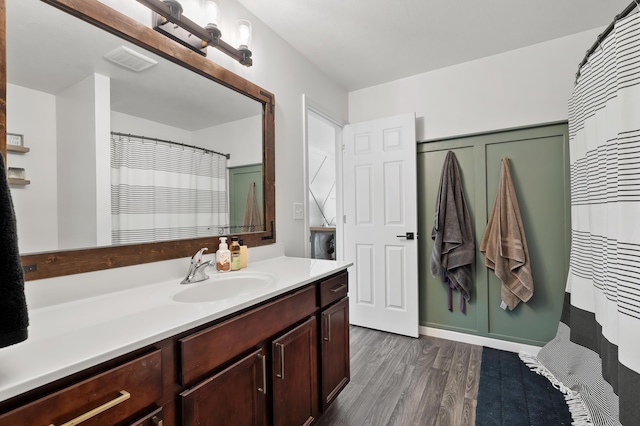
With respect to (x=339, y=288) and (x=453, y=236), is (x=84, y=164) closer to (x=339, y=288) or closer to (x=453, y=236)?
(x=339, y=288)

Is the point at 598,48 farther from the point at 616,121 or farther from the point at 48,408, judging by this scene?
the point at 48,408

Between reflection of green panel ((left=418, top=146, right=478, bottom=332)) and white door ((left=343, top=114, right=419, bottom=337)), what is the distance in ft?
0.58

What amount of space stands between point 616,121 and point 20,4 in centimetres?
227

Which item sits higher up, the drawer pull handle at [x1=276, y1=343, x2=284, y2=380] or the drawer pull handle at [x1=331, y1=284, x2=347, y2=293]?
the drawer pull handle at [x1=331, y1=284, x2=347, y2=293]

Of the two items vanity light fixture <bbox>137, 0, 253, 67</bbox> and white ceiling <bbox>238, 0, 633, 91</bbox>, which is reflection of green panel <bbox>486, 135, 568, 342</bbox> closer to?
white ceiling <bbox>238, 0, 633, 91</bbox>

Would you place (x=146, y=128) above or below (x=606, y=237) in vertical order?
above

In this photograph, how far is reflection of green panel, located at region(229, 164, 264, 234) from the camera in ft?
5.72

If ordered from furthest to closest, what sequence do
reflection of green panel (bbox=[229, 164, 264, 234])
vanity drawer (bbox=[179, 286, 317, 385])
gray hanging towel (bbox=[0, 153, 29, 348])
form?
reflection of green panel (bbox=[229, 164, 264, 234]) < vanity drawer (bbox=[179, 286, 317, 385]) < gray hanging towel (bbox=[0, 153, 29, 348])

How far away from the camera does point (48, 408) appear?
59 cm

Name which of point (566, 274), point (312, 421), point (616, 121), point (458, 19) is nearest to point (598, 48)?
point (616, 121)

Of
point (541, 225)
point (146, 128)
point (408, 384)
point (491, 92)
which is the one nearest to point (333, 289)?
point (408, 384)

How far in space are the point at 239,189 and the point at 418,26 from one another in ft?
5.54

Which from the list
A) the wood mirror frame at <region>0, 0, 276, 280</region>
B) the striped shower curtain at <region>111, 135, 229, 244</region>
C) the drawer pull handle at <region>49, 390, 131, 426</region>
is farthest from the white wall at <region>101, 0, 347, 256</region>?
the drawer pull handle at <region>49, 390, 131, 426</region>

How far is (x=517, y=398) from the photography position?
179 cm
